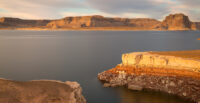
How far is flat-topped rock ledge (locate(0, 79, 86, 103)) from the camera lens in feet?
39.7

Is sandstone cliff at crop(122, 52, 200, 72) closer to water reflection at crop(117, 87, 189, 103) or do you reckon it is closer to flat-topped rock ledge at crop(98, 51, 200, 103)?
flat-topped rock ledge at crop(98, 51, 200, 103)

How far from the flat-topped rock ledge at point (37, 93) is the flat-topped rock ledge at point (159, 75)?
13.2 m

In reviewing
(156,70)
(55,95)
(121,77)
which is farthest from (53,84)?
(156,70)

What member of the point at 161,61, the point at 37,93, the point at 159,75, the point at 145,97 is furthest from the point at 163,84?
the point at 37,93

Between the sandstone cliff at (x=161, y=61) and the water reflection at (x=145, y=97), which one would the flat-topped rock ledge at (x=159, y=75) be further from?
the water reflection at (x=145, y=97)

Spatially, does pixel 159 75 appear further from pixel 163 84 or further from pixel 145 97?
pixel 145 97

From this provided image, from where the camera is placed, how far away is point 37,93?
518 inches

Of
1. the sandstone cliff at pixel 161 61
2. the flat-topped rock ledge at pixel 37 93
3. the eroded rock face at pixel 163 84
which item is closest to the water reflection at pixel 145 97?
the eroded rock face at pixel 163 84

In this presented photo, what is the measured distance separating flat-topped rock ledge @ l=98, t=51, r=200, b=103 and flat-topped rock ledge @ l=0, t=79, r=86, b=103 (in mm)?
13249

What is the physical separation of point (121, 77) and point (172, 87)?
748cm

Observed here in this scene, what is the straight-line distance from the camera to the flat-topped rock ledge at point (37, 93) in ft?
39.7

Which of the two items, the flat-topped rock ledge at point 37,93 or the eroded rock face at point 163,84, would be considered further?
the eroded rock face at point 163,84

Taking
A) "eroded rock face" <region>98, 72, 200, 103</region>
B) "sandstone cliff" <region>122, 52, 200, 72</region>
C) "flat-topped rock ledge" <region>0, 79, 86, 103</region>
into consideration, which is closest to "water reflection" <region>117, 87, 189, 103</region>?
"eroded rock face" <region>98, 72, 200, 103</region>

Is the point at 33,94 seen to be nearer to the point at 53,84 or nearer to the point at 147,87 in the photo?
the point at 53,84
